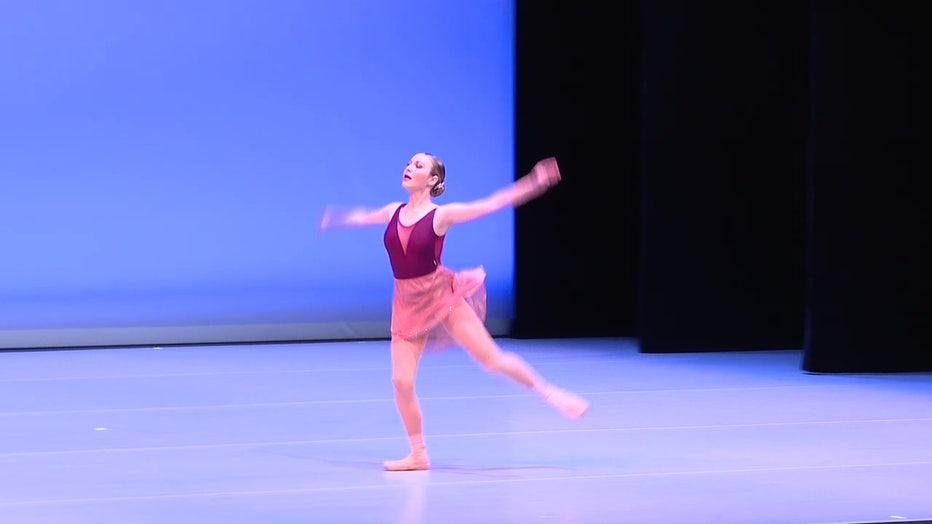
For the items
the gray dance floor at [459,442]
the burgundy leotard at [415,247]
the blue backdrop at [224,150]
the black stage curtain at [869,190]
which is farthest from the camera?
the blue backdrop at [224,150]

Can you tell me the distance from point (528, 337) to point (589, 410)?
2.85 meters

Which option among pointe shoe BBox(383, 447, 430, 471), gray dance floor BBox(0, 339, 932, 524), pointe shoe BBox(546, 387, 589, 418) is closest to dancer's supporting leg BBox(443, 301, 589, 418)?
pointe shoe BBox(546, 387, 589, 418)

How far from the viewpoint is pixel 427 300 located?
200 inches

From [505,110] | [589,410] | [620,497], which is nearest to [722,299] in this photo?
[505,110]

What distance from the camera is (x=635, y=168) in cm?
926

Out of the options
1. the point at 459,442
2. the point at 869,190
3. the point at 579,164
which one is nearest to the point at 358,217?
the point at 459,442

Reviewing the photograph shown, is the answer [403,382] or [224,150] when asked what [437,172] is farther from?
[224,150]

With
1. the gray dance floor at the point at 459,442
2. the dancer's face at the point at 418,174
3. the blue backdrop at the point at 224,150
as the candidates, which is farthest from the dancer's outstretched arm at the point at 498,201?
the blue backdrop at the point at 224,150

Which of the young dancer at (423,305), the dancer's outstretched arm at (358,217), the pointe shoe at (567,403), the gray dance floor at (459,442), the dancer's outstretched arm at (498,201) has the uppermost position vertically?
the dancer's outstretched arm at (498,201)

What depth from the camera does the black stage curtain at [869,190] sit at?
743cm

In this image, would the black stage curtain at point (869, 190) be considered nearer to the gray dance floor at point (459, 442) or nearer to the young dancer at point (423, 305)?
the gray dance floor at point (459, 442)

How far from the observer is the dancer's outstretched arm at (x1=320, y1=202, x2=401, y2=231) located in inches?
205

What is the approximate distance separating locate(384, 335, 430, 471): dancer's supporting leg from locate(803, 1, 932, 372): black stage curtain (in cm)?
321

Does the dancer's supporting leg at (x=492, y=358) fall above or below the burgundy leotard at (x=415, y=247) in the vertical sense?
below
